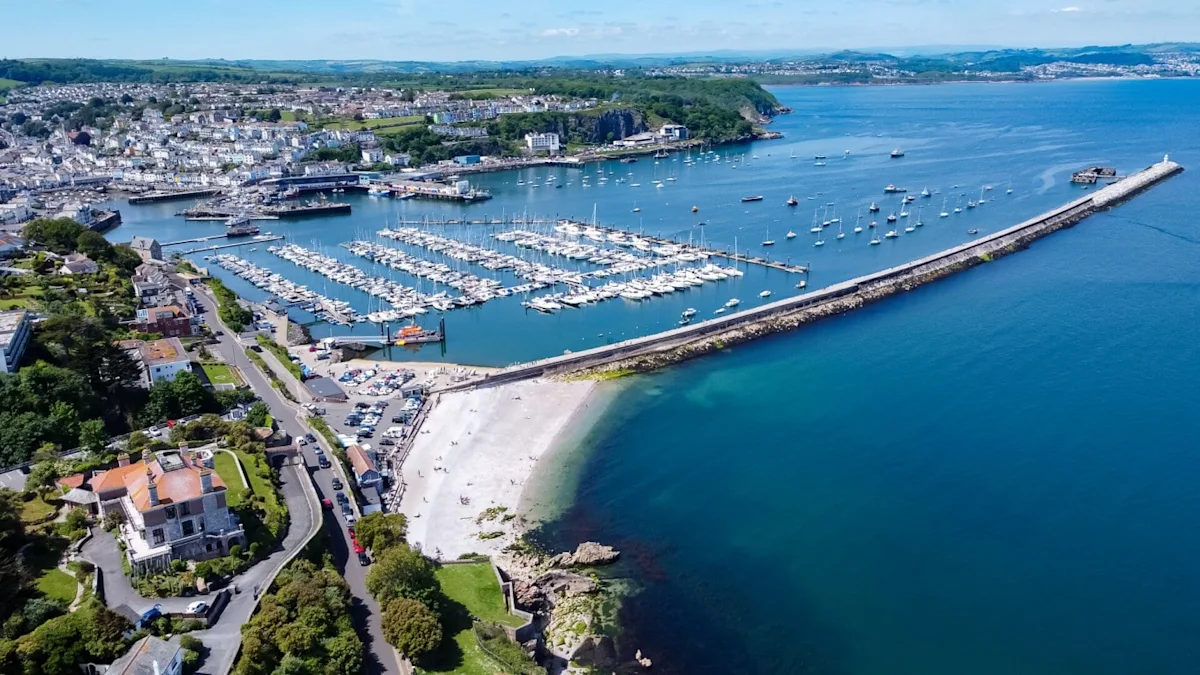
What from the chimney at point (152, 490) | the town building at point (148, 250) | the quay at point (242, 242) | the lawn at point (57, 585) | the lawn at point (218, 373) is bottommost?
the lawn at point (57, 585)

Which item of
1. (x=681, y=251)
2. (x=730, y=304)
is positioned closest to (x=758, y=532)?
(x=730, y=304)

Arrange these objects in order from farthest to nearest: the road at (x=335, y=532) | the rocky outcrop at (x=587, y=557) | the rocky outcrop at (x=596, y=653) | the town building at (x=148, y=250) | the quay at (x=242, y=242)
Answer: the quay at (x=242, y=242), the town building at (x=148, y=250), the rocky outcrop at (x=587, y=557), the rocky outcrop at (x=596, y=653), the road at (x=335, y=532)

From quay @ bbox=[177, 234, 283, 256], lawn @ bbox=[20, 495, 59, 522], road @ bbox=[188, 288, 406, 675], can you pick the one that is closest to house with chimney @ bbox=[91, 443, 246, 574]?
lawn @ bbox=[20, 495, 59, 522]

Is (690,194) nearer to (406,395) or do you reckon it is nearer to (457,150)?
(457,150)

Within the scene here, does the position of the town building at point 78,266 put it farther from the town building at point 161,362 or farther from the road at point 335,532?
the town building at point 161,362

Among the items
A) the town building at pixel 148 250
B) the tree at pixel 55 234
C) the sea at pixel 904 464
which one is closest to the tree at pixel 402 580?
the sea at pixel 904 464

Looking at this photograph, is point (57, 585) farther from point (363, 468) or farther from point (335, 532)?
point (363, 468)
